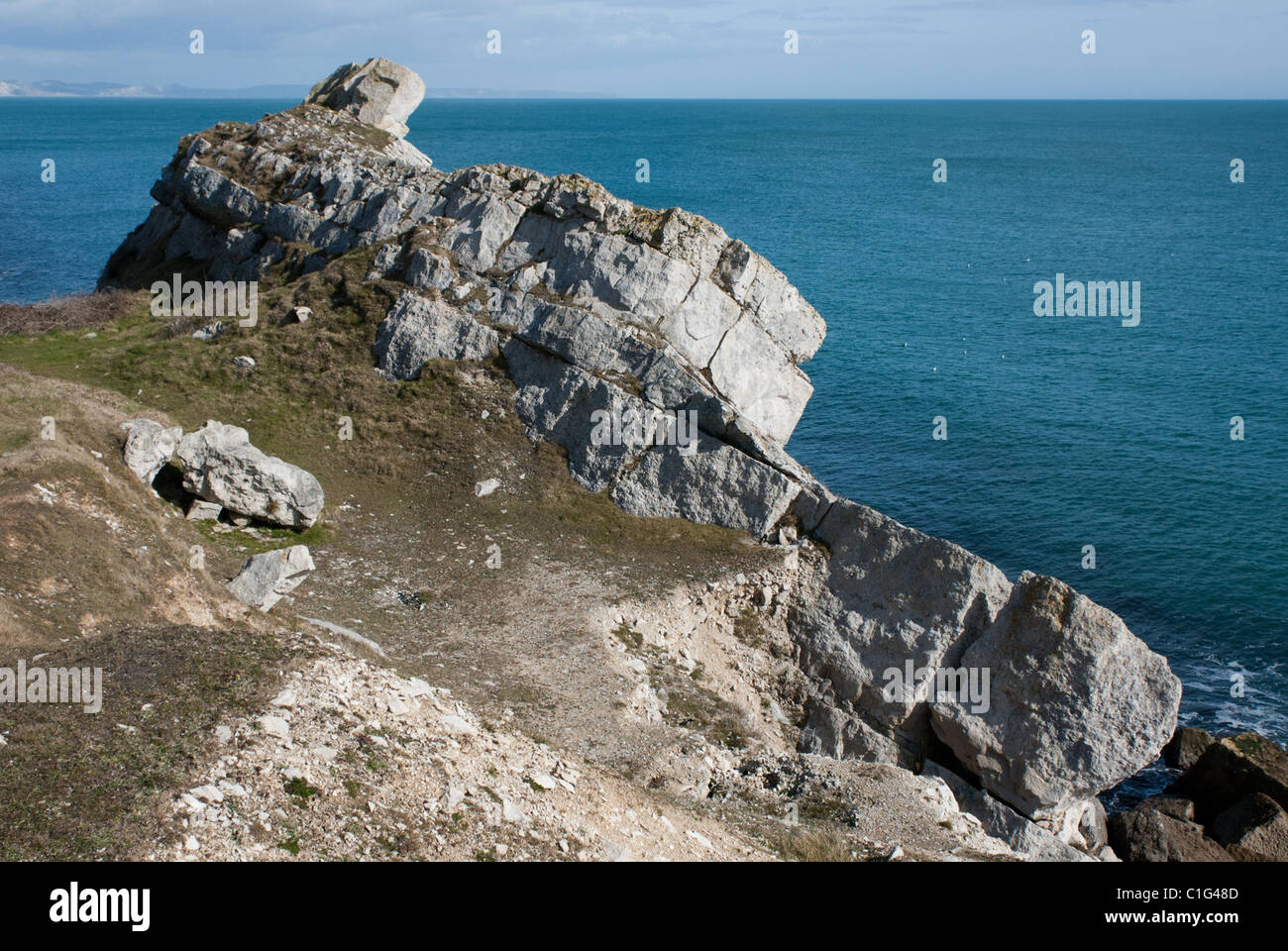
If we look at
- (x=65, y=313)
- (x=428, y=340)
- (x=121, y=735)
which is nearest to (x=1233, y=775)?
→ (x=121, y=735)

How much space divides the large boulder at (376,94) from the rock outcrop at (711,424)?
504 inches

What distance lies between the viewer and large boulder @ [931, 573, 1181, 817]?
2733 cm

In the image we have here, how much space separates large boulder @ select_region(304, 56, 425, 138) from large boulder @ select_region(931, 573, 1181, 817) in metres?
57.0

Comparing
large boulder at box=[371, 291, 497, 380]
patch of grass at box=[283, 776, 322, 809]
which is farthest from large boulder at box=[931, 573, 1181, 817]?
large boulder at box=[371, 291, 497, 380]

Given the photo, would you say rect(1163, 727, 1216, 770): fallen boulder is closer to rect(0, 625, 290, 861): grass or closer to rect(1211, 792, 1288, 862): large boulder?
rect(1211, 792, 1288, 862): large boulder

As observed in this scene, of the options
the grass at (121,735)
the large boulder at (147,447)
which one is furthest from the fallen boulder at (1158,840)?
the large boulder at (147,447)

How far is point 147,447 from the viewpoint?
3122cm

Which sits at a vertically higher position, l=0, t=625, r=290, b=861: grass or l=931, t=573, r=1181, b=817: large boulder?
l=0, t=625, r=290, b=861: grass


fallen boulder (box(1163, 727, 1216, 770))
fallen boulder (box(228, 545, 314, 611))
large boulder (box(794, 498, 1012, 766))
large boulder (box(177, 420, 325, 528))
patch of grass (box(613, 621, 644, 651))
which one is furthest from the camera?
fallen boulder (box(1163, 727, 1216, 770))

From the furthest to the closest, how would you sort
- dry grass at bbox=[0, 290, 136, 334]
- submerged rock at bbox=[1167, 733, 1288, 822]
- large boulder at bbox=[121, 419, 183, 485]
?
1. dry grass at bbox=[0, 290, 136, 334]
2. submerged rock at bbox=[1167, 733, 1288, 822]
3. large boulder at bbox=[121, 419, 183, 485]

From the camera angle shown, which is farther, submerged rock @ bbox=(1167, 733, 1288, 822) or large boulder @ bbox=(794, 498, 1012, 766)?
submerged rock @ bbox=(1167, 733, 1288, 822)

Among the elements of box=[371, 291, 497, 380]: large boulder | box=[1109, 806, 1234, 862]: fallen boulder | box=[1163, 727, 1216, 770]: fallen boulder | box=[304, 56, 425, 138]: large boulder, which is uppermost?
box=[304, 56, 425, 138]: large boulder

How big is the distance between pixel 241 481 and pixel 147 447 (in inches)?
126

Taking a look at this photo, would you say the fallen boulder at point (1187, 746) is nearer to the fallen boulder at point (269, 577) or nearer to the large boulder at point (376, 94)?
the fallen boulder at point (269, 577)
